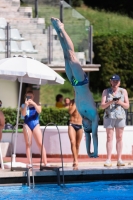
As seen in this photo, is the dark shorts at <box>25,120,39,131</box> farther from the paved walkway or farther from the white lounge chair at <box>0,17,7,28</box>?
the white lounge chair at <box>0,17,7,28</box>

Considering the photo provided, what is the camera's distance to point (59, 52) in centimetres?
2511

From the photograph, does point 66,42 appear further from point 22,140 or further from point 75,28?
point 75,28

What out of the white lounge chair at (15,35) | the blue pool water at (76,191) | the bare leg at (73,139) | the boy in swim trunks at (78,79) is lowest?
the blue pool water at (76,191)

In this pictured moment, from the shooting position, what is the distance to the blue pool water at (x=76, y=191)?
41.4 ft

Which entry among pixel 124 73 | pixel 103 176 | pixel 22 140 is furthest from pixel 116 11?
pixel 103 176

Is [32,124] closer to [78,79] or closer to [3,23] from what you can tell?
[78,79]

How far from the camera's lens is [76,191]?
1319 centimetres

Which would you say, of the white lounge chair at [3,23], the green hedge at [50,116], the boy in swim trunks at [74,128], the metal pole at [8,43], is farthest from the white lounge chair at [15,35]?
the boy in swim trunks at [74,128]

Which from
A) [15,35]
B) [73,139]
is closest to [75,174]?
[73,139]

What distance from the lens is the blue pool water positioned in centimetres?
1261

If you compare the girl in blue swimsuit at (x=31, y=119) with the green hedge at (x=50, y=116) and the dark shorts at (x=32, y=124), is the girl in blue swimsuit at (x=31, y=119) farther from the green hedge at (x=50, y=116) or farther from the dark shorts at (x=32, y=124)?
the green hedge at (x=50, y=116)

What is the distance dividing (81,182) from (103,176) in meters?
0.45

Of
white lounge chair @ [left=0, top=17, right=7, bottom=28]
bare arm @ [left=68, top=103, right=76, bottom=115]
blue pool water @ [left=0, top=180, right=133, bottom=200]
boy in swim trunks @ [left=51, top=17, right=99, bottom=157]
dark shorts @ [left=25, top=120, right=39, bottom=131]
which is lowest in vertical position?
blue pool water @ [left=0, top=180, right=133, bottom=200]

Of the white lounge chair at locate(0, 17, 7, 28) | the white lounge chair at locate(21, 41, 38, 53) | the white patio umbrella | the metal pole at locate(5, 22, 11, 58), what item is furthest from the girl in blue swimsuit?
the white lounge chair at locate(21, 41, 38, 53)
